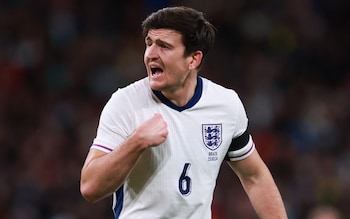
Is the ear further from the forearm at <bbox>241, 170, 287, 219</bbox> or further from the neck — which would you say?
the forearm at <bbox>241, 170, 287, 219</bbox>

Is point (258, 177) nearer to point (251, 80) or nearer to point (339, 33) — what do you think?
point (251, 80)

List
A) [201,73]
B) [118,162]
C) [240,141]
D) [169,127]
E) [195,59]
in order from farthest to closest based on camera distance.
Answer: [201,73] < [240,141] < [195,59] < [169,127] < [118,162]

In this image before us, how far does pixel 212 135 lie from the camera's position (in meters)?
5.29

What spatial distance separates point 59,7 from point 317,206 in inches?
165

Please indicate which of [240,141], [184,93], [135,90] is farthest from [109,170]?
[240,141]

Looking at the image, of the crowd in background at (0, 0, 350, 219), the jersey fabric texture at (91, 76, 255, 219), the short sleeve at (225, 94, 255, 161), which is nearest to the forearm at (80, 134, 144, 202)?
the jersey fabric texture at (91, 76, 255, 219)

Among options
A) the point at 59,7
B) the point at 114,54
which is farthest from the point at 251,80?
the point at 59,7

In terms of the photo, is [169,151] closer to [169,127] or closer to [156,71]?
[169,127]

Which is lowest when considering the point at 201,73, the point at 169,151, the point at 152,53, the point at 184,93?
the point at 201,73

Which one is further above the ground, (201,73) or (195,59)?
(195,59)

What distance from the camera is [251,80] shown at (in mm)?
11938

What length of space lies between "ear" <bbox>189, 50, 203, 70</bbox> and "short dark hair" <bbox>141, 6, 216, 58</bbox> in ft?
0.08

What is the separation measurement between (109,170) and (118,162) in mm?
63

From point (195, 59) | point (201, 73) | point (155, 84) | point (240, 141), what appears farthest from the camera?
point (201, 73)
